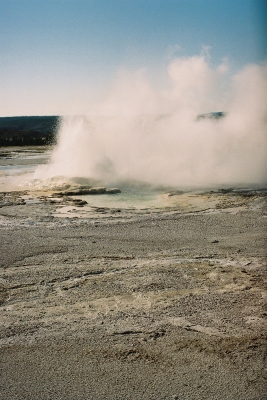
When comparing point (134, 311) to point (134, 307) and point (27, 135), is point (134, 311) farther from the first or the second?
point (27, 135)

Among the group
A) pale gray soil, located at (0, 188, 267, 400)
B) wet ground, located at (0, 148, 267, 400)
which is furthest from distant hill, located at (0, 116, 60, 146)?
pale gray soil, located at (0, 188, 267, 400)

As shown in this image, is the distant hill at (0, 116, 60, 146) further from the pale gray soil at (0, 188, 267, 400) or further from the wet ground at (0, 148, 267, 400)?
the pale gray soil at (0, 188, 267, 400)

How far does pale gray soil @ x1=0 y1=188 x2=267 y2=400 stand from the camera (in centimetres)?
431

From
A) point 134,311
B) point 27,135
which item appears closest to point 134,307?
point 134,311

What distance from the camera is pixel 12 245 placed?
9.20 metres

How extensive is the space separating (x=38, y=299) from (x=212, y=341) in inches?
112

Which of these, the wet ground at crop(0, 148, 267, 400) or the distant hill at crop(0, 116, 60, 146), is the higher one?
the distant hill at crop(0, 116, 60, 146)

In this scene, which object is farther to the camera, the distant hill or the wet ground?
the distant hill

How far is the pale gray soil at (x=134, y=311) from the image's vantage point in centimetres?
431

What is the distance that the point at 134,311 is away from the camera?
5898 millimetres

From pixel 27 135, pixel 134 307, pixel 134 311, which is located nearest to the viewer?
pixel 134 311

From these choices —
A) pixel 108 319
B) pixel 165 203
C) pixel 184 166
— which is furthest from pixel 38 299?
pixel 184 166

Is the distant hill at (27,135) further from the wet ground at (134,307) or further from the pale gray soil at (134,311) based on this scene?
the pale gray soil at (134,311)

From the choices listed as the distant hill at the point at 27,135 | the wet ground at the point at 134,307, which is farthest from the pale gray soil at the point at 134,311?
the distant hill at the point at 27,135
